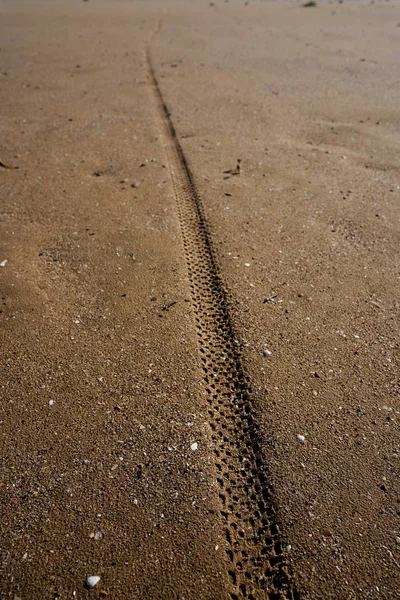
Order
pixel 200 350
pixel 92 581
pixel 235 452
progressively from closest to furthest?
pixel 92 581, pixel 235 452, pixel 200 350

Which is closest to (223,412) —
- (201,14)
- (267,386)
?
(267,386)

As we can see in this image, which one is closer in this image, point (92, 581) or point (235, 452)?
point (92, 581)

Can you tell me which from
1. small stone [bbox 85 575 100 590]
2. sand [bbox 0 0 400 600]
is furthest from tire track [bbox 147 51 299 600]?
small stone [bbox 85 575 100 590]

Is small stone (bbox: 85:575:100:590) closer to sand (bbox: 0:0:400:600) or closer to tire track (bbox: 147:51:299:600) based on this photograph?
sand (bbox: 0:0:400:600)

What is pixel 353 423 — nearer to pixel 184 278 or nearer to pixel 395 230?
pixel 184 278

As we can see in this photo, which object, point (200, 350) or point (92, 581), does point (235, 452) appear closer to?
point (200, 350)

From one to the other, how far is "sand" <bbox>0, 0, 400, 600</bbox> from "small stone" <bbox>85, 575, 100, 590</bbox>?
1.0 inches

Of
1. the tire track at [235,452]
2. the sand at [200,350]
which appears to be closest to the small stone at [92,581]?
the sand at [200,350]

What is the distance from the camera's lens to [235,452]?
290cm

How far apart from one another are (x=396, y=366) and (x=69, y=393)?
251 cm

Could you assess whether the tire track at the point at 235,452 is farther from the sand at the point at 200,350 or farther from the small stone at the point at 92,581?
the small stone at the point at 92,581

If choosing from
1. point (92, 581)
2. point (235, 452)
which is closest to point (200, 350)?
point (235, 452)

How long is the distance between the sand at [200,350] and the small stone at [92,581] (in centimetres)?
3

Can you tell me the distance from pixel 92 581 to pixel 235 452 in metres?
1.10
